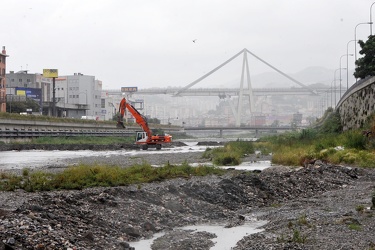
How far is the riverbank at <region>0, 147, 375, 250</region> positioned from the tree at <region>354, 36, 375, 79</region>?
112 ft

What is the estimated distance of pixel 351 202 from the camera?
68.0ft

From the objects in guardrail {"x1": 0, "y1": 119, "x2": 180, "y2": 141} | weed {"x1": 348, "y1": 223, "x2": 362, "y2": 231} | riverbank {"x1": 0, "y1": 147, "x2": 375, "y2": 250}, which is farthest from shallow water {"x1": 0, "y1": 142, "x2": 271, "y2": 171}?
weed {"x1": 348, "y1": 223, "x2": 362, "y2": 231}

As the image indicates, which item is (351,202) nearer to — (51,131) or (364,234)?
(364,234)

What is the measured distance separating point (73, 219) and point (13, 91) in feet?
512

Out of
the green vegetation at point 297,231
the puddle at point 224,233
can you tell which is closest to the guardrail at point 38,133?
the puddle at point 224,233

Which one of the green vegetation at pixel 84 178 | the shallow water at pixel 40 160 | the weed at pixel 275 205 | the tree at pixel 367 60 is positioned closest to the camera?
the weed at pixel 275 205

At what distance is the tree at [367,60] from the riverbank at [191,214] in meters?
34.0

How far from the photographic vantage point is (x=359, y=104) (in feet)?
207

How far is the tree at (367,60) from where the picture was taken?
5794cm

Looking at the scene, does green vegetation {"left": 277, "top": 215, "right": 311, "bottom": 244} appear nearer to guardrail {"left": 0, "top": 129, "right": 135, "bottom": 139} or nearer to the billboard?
guardrail {"left": 0, "top": 129, "right": 135, "bottom": 139}

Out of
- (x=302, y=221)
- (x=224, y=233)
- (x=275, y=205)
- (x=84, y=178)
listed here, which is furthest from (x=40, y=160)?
(x=302, y=221)

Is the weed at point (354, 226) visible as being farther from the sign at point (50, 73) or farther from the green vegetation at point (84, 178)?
the sign at point (50, 73)

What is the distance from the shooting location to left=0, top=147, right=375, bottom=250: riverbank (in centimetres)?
1313

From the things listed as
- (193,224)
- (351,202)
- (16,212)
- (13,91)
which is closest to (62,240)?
(16,212)
